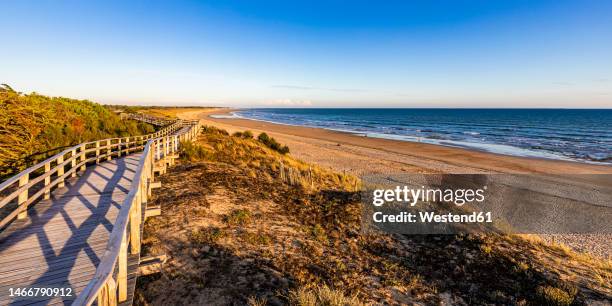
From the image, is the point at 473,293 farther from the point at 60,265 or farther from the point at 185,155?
the point at 185,155

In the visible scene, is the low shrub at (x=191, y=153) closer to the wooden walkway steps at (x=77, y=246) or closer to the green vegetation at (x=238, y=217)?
the wooden walkway steps at (x=77, y=246)

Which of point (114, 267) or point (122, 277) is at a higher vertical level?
point (114, 267)

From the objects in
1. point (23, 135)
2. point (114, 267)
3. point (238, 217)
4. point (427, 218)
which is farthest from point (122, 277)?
point (23, 135)

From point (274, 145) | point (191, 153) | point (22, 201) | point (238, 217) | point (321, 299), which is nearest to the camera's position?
point (321, 299)

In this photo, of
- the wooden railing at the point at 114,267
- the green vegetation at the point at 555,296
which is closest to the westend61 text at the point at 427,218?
Answer: the green vegetation at the point at 555,296

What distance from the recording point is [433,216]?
377 inches

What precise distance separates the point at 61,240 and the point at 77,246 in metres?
0.48

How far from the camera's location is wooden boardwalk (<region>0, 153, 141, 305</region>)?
13.0 feet

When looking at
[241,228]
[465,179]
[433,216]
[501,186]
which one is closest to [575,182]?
[501,186]

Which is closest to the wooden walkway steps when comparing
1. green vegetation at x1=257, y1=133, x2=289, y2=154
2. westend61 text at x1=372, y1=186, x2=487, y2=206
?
westend61 text at x1=372, y1=186, x2=487, y2=206

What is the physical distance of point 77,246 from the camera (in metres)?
4.78

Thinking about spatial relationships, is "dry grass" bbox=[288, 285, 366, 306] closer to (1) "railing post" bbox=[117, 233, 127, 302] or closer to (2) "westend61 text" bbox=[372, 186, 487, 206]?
(1) "railing post" bbox=[117, 233, 127, 302]

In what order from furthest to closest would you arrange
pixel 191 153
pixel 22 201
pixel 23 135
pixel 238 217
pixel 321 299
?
pixel 191 153, pixel 23 135, pixel 238 217, pixel 22 201, pixel 321 299

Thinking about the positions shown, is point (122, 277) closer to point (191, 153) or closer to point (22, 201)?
point (22, 201)
